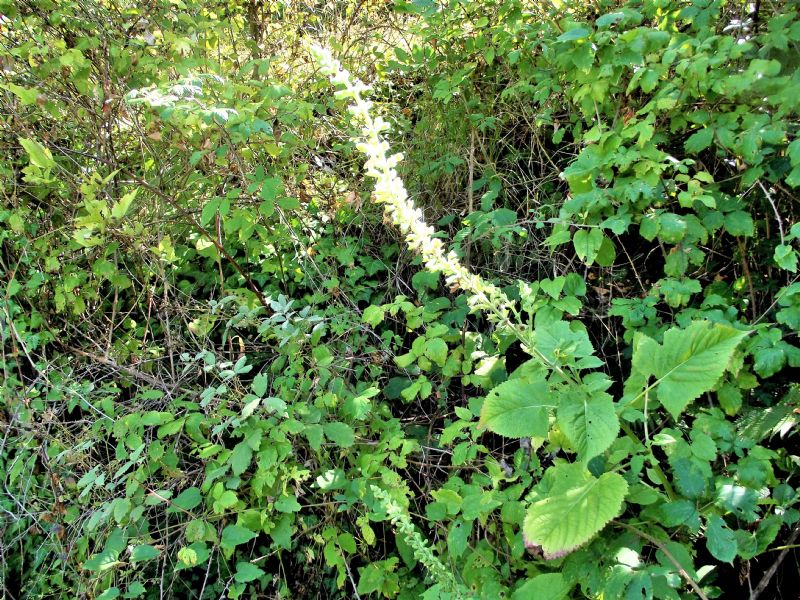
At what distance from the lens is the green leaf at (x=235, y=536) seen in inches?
83.9

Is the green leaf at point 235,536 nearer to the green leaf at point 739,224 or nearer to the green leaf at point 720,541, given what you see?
the green leaf at point 720,541

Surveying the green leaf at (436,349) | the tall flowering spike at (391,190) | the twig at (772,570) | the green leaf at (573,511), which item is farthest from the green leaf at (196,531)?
the twig at (772,570)

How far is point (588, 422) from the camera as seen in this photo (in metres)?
1.57

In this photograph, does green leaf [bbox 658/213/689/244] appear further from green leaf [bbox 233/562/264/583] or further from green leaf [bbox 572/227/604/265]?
green leaf [bbox 233/562/264/583]

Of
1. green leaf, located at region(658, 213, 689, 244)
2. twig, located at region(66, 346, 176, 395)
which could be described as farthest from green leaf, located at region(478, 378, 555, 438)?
twig, located at region(66, 346, 176, 395)

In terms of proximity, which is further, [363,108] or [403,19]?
[403,19]

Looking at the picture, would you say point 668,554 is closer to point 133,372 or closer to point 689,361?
point 689,361

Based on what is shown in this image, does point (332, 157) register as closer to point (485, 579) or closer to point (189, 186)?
point (189, 186)

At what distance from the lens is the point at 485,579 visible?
6.52ft

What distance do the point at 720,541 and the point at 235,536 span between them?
1643mm

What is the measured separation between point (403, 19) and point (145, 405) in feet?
9.81

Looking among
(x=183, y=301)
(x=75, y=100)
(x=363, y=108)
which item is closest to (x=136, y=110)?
(x=75, y=100)

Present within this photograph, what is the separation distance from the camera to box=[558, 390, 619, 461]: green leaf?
5.03ft

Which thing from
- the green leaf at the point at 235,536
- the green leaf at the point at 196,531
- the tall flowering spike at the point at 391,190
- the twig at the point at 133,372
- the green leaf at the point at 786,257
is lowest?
the green leaf at the point at 235,536
